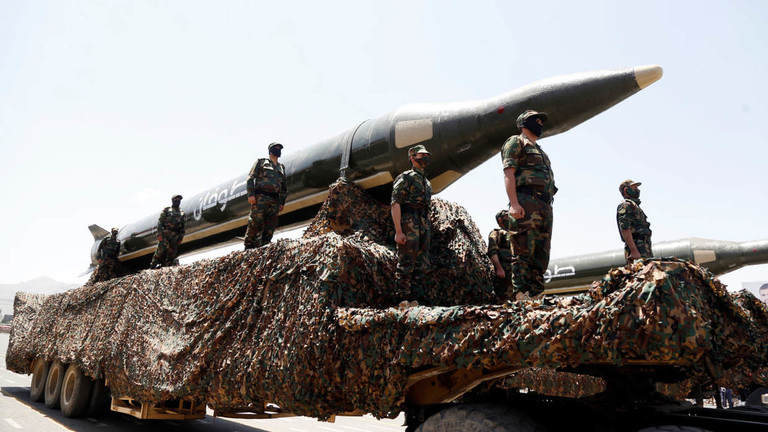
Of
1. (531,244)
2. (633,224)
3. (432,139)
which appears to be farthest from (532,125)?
(633,224)

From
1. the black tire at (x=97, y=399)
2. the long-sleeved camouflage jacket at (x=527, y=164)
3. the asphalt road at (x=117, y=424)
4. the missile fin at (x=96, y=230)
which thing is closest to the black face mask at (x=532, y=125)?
the long-sleeved camouflage jacket at (x=527, y=164)

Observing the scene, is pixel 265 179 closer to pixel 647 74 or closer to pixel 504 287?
pixel 504 287

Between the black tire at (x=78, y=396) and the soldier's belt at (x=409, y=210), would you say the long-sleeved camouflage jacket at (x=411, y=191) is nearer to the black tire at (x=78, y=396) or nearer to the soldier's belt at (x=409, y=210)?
the soldier's belt at (x=409, y=210)

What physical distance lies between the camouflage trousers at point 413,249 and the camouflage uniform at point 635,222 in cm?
222

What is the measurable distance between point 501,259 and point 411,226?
1451 mm

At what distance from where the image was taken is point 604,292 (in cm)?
171

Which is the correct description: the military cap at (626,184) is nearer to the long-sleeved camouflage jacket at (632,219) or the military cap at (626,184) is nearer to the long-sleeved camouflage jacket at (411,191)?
the long-sleeved camouflage jacket at (632,219)

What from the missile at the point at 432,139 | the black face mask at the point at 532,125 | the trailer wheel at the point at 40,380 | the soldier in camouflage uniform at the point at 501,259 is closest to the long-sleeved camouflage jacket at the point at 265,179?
the missile at the point at 432,139

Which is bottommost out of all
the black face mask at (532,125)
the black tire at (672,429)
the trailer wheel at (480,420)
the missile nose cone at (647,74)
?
the trailer wheel at (480,420)

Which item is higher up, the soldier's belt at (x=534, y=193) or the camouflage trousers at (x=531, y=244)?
the soldier's belt at (x=534, y=193)

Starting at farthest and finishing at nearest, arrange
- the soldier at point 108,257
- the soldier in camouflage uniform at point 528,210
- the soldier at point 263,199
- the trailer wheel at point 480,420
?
1. the soldier at point 108,257
2. the soldier at point 263,199
3. the soldier in camouflage uniform at point 528,210
4. the trailer wheel at point 480,420

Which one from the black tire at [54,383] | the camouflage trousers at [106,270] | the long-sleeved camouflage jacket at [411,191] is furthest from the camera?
the camouflage trousers at [106,270]

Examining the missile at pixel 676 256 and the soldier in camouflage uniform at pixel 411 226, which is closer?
the soldier in camouflage uniform at pixel 411 226

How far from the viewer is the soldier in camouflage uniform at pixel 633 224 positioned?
4.50 meters
